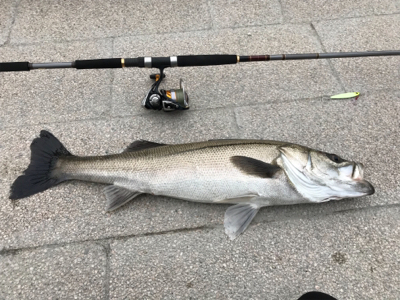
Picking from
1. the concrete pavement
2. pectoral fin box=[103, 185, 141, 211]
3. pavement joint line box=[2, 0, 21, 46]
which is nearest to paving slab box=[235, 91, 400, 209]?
the concrete pavement

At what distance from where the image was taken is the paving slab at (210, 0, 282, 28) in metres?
3.95

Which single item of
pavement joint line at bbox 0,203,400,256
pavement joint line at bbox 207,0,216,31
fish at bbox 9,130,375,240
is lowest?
pavement joint line at bbox 0,203,400,256

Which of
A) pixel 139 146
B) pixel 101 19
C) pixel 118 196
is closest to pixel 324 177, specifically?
pixel 139 146

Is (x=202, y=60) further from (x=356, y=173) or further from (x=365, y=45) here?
(x=365, y=45)

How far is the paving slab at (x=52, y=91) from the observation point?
3.08 m

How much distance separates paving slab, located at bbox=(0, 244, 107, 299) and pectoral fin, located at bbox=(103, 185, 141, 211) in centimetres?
31

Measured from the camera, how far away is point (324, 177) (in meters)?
2.31

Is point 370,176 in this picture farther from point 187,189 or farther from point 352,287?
point 187,189

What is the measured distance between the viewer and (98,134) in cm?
293

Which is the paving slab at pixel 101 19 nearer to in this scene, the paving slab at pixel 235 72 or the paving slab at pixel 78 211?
the paving slab at pixel 235 72

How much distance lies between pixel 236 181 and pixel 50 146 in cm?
149

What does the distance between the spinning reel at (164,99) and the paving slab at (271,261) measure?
112 cm

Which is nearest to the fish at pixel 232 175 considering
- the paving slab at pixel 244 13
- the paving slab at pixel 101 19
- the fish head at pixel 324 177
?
the fish head at pixel 324 177

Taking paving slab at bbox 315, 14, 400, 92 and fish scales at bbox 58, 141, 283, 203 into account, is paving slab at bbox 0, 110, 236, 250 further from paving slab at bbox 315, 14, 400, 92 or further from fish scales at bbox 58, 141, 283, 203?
paving slab at bbox 315, 14, 400, 92
